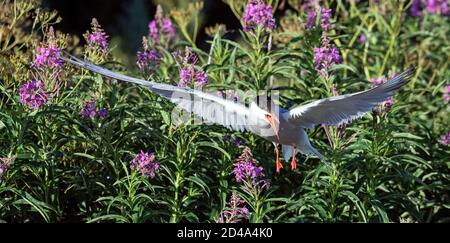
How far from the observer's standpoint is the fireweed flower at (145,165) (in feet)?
14.2

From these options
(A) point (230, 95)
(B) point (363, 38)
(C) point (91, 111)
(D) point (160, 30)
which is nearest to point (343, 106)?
(A) point (230, 95)

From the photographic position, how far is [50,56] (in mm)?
Result: 4594

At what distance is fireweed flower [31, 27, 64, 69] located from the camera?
459 cm

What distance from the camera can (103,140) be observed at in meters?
4.67

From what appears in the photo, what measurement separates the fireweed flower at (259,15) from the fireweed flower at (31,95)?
1337 mm

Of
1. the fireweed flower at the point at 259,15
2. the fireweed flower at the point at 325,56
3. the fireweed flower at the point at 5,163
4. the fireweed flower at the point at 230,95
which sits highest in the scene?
the fireweed flower at the point at 259,15

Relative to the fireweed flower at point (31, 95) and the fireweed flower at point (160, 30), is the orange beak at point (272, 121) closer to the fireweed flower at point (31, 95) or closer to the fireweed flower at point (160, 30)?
the fireweed flower at point (31, 95)

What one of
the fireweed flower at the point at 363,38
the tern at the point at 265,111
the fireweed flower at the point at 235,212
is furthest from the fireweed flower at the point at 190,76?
the fireweed flower at the point at 363,38

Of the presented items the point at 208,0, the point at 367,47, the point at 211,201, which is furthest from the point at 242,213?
the point at 208,0

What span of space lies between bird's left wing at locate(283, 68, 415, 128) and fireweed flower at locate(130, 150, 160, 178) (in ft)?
2.51

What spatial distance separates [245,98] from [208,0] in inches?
293

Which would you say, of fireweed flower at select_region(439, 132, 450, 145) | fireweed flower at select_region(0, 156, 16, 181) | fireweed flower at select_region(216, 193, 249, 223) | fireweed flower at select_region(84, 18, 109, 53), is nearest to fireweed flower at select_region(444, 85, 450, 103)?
fireweed flower at select_region(439, 132, 450, 145)

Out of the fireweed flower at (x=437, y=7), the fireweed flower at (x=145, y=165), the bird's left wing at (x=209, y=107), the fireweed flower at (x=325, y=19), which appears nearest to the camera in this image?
the fireweed flower at (x=145, y=165)

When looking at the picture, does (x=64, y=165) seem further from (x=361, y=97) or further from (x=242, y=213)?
(x=361, y=97)
